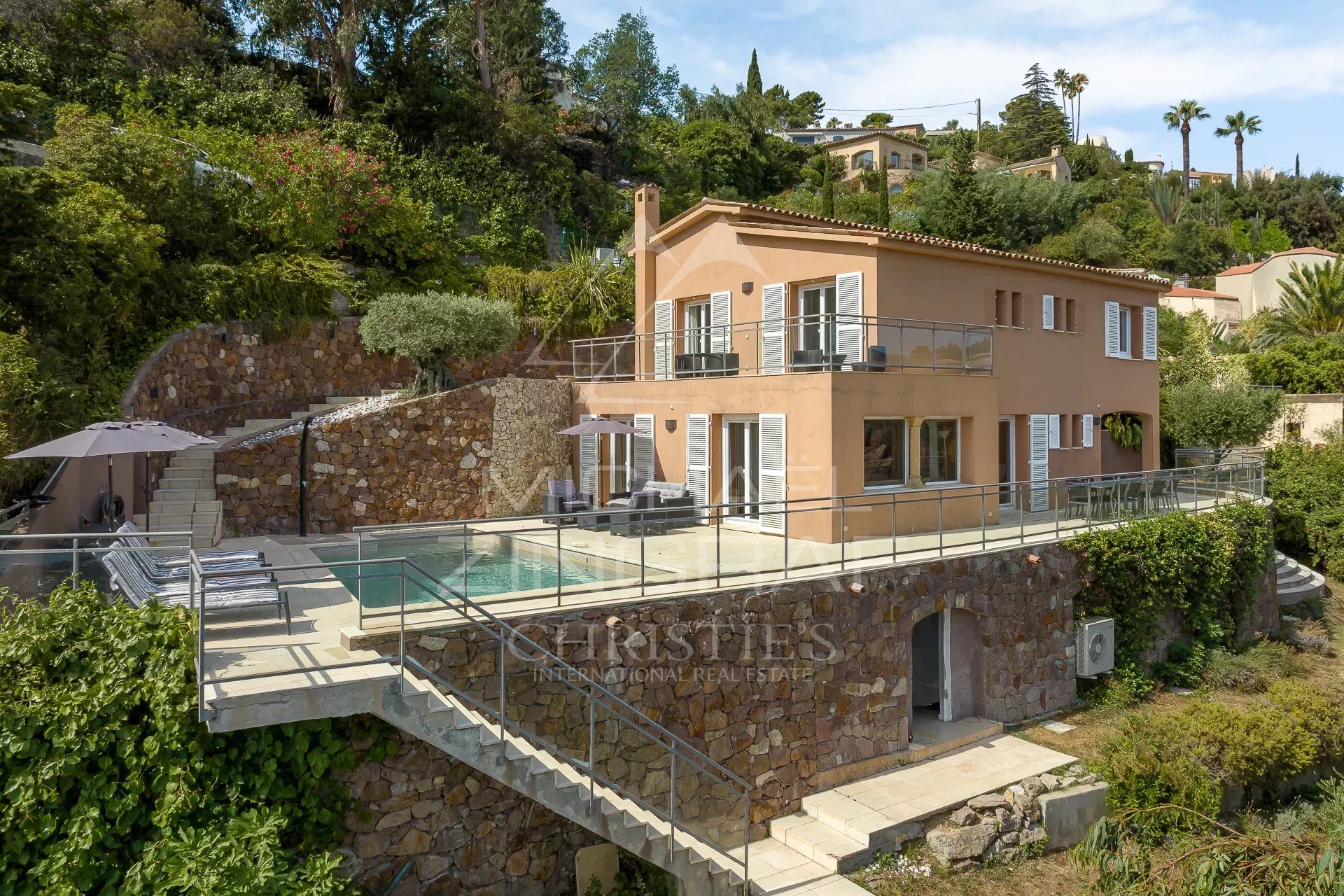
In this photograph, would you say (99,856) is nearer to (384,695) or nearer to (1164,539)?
(384,695)

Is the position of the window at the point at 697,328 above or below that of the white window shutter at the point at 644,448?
above

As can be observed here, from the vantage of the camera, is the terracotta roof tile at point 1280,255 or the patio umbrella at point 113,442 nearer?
the patio umbrella at point 113,442

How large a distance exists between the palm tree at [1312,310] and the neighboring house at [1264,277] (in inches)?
302

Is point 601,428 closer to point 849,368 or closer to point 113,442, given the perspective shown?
point 849,368

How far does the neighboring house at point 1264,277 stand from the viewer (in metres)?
45.4

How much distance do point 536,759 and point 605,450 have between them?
1101 cm

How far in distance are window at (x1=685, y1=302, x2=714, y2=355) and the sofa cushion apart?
9.01 feet

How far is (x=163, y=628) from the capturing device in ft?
25.4

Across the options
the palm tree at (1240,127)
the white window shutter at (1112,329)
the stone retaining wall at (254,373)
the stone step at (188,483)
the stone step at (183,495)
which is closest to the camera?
the stone step at (183,495)

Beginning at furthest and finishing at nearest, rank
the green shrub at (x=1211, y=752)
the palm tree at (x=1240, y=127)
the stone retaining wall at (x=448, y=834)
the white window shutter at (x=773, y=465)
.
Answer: the palm tree at (x=1240, y=127)
the white window shutter at (x=773, y=465)
the green shrub at (x=1211, y=752)
the stone retaining wall at (x=448, y=834)

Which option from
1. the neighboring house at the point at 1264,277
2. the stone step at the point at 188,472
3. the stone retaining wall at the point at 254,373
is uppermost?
the neighboring house at the point at 1264,277

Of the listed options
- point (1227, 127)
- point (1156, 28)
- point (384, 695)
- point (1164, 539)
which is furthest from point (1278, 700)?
point (1227, 127)

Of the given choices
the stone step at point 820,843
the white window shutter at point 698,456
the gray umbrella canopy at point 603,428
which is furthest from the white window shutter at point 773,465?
the stone step at point 820,843

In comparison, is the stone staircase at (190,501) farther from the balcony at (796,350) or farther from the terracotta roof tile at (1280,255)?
the terracotta roof tile at (1280,255)
